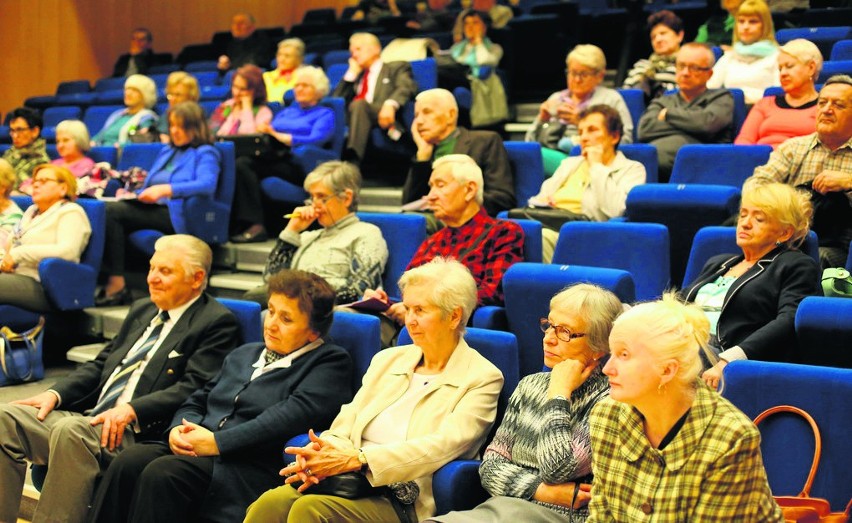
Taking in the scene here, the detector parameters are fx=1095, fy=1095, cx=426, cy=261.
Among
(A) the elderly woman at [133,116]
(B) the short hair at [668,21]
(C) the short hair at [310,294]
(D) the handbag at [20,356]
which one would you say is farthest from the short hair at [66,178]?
(B) the short hair at [668,21]

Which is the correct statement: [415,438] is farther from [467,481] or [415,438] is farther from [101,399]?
[101,399]

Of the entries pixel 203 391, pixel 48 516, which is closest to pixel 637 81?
pixel 203 391

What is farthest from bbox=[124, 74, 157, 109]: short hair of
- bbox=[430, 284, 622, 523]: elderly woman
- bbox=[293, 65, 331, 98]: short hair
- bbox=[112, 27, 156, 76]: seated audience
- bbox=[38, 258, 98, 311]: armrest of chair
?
bbox=[430, 284, 622, 523]: elderly woman

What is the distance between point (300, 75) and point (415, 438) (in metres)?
3.01

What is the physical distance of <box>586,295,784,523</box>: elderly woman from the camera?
1750mm

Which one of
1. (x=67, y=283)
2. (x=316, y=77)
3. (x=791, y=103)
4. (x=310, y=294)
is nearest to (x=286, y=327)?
(x=310, y=294)

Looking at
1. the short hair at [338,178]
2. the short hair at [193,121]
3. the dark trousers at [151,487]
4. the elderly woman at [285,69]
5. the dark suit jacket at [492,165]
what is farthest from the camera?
the elderly woman at [285,69]

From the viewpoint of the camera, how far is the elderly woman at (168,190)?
14.8 ft

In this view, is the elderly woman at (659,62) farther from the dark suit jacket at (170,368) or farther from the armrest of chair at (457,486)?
the armrest of chair at (457,486)

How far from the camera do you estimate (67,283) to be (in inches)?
165

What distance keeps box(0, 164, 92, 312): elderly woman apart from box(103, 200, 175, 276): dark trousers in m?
0.27

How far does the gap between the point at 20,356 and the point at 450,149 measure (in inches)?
69.2

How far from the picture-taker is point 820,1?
581 centimetres

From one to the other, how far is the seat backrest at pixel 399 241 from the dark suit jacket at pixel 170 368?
594mm
